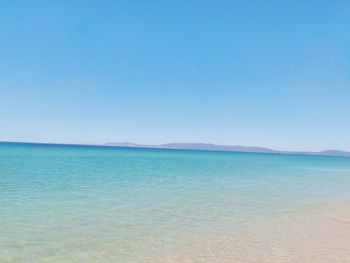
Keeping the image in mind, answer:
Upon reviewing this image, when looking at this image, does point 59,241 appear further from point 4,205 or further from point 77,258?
point 4,205

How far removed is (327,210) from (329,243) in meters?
5.30

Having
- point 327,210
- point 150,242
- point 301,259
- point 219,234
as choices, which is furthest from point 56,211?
point 327,210

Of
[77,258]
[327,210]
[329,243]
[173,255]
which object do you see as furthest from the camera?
[327,210]

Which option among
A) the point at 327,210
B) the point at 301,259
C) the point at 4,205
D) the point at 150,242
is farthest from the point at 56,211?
the point at 327,210

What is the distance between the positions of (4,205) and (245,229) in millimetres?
7131

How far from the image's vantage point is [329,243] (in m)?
8.73

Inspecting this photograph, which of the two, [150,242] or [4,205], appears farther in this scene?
[4,205]

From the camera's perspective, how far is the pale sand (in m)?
7.37

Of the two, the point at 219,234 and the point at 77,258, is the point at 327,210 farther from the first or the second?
the point at 77,258

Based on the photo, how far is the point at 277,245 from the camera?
839cm

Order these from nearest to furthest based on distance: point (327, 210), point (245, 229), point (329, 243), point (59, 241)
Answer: point (59, 241) → point (329, 243) → point (245, 229) → point (327, 210)

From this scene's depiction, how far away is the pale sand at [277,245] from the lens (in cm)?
737

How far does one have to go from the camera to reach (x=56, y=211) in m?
11.2

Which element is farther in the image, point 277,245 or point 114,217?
point 114,217
